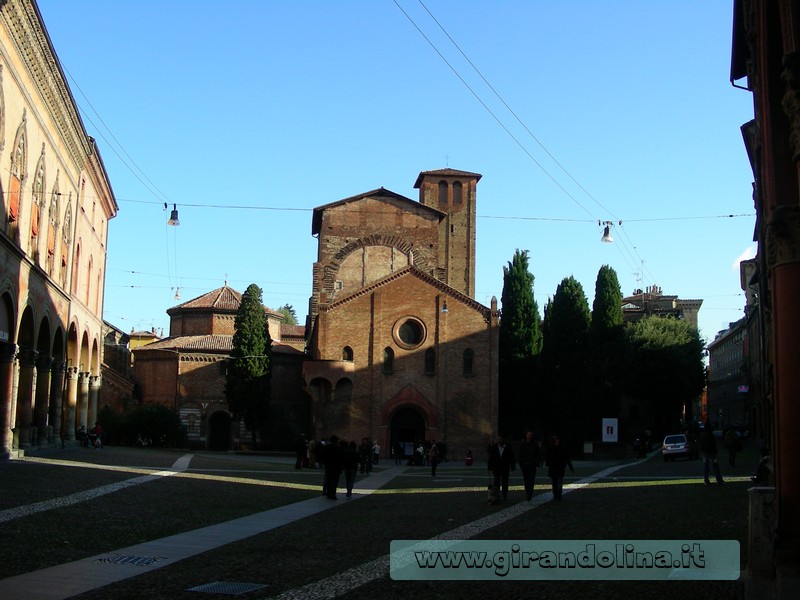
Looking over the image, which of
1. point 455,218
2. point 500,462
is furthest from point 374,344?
point 500,462

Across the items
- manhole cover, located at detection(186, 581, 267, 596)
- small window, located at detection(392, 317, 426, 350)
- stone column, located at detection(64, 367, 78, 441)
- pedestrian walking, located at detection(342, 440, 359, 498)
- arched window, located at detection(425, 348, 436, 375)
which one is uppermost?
small window, located at detection(392, 317, 426, 350)

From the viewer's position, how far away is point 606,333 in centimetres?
5562

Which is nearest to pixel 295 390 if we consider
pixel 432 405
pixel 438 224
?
pixel 432 405

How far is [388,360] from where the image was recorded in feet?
158

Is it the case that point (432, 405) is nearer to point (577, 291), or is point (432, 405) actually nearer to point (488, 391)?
point (488, 391)

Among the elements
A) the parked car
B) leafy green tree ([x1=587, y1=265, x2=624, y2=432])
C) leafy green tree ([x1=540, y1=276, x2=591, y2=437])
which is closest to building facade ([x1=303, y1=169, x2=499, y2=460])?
leafy green tree ([x1=540, y1=276, x2=591, y2=437])

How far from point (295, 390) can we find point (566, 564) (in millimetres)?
45789

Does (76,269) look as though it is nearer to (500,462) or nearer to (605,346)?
(500,462)

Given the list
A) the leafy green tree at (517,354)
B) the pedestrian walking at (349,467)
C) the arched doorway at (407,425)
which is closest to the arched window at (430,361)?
the arched doorway at (407,425)

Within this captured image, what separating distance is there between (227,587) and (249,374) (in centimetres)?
4201

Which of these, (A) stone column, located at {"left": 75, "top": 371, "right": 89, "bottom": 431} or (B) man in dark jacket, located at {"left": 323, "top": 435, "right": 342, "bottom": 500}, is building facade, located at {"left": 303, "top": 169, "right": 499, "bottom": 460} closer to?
(A) stone column, located at {"left": 75, "top": 371, "right": 89, "bottom": 431}

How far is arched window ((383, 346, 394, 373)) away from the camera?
47812mm

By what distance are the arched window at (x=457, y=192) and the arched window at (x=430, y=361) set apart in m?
17.4

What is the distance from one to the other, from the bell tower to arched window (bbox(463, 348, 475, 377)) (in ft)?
43.0
